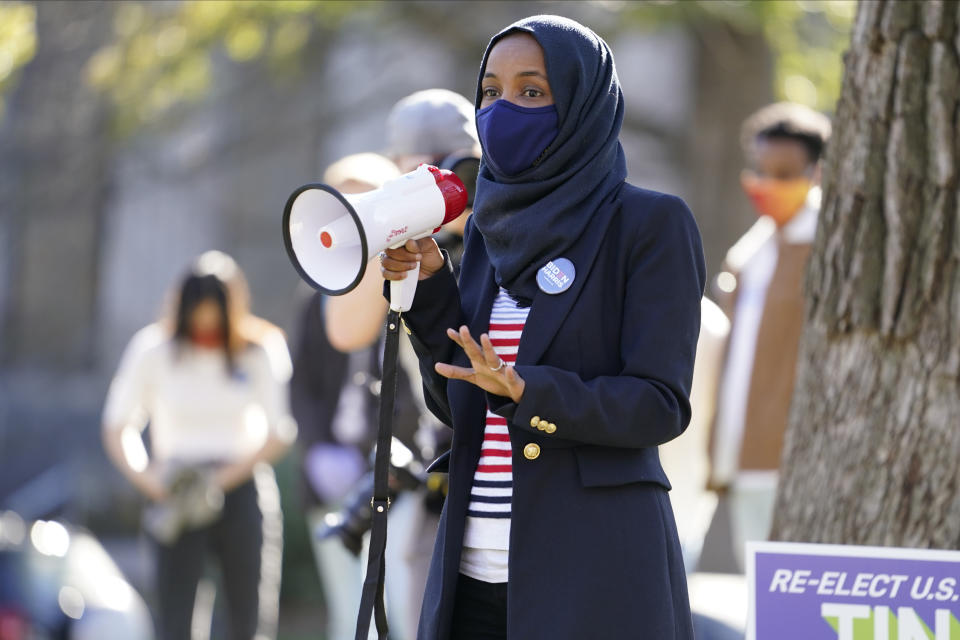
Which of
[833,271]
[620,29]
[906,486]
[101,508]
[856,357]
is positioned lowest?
[101,508]

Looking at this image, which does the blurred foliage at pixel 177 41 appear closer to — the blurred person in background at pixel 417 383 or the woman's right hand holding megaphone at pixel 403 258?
the blurred person in background at pixel 417 383

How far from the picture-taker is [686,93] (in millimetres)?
12438

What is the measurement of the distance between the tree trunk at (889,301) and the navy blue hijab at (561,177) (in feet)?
4.30

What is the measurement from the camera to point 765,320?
17.9 ft

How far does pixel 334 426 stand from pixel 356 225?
8.59 feet

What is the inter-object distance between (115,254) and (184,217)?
2.51ft

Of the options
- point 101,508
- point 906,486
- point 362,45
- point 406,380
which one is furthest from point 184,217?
point 906,486

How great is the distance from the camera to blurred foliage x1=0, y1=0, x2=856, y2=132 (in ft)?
30.8

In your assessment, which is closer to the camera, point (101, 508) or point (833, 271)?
point (833, 271)

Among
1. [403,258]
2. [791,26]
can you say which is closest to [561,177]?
[403,258]

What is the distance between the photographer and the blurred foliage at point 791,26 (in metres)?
9.06

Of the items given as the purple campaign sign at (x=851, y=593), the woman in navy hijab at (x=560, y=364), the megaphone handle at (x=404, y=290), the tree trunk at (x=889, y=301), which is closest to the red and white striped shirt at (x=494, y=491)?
the woman in navy hijab at (x=560, y=364)

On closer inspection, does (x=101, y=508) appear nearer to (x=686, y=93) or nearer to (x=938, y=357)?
(x=686, y=93)

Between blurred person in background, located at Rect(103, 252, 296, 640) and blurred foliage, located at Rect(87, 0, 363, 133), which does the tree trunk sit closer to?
blurred person in background, located at Rect(103, 252, 296, 640)
